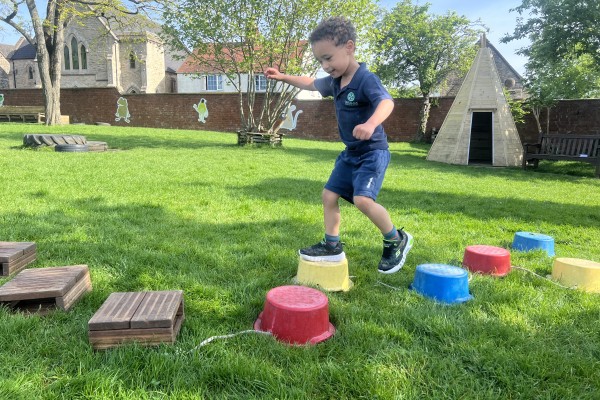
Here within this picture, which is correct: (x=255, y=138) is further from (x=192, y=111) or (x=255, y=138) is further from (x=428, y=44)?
(x=428, y=44)

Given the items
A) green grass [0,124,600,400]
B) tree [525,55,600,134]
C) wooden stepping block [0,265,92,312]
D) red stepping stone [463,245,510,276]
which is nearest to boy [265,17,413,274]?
green grass [0,124,600,400]

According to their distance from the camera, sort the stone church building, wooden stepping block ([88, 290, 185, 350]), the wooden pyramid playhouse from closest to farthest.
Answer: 1. wooden stepping block ([88, 290, 185, 350])
2. the wooden pyramid playhouse
3. the stone church building

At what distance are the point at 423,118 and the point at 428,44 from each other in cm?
527

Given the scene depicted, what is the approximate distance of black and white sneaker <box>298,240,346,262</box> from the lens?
3121 millimetres

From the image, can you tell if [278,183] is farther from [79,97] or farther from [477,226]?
[79,97]

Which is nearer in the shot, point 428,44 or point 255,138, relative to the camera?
point 255,138

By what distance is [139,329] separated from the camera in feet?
6.83

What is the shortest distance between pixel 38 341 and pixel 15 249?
1181 millimetres

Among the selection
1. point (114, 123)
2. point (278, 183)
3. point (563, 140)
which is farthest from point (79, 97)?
point (563, 140)

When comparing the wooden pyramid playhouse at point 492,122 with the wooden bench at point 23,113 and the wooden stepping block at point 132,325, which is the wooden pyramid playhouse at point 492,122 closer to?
the wooden stepping block at point 132,325

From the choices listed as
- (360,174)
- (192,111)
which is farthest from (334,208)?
(192,111)

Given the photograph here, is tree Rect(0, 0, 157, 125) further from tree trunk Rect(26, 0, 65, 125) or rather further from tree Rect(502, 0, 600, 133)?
tree Rect(502, 0, 600, 133)

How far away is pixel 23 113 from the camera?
25500 millimetres

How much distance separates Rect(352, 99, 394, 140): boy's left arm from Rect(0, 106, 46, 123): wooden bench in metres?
27.6
